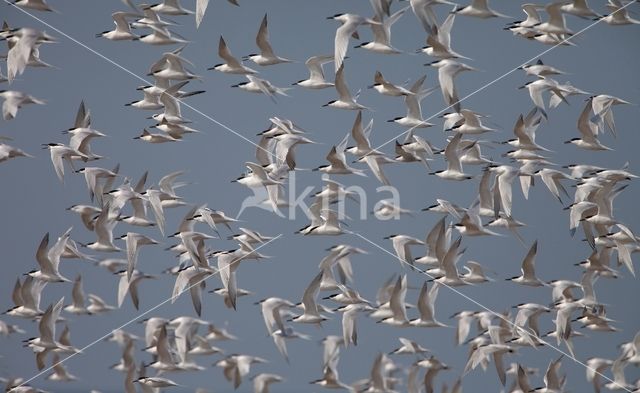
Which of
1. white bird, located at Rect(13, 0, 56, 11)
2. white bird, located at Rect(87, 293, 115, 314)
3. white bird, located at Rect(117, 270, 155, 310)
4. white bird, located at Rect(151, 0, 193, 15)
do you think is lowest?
white bird, located at Rect(87, 293, 115, 314)

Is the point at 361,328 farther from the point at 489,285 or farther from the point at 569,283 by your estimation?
the point at 569,283

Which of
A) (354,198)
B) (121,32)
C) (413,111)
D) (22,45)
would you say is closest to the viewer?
(22,45)

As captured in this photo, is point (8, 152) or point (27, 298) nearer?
point (8, 152)

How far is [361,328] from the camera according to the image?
17672 mm

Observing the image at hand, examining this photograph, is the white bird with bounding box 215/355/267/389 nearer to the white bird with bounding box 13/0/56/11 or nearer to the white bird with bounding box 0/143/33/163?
the white bird with bounding box 0/143/33/163

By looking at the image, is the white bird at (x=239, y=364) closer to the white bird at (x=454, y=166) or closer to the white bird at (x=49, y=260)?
the white bird at (x=49, y=260)

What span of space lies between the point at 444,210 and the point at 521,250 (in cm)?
583

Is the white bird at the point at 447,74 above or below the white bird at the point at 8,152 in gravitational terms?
below

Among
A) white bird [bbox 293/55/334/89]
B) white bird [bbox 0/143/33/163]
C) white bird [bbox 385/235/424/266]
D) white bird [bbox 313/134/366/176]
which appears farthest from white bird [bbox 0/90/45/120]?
white bird [bbox 385/235/424/266]

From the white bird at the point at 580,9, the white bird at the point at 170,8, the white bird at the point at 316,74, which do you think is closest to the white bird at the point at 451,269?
the white bird at the point at 316,74

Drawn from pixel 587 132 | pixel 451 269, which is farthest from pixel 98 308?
A: pixel 587 132

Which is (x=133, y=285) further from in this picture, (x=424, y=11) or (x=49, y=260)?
(x=424, y=11)

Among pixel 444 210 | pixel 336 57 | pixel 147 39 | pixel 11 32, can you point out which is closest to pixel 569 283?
pixel 444 210

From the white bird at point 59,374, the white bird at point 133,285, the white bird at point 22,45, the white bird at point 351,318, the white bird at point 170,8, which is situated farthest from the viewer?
the white bird at point 59,374
